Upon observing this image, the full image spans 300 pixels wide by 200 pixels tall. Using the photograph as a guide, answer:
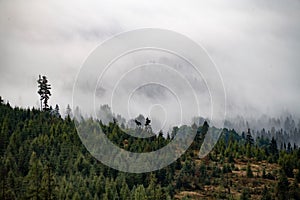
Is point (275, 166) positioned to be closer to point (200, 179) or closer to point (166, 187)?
point (200, 179)

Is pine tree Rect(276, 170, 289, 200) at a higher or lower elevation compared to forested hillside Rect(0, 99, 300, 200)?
lower

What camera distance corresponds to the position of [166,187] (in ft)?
559

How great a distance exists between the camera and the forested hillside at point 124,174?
150 m

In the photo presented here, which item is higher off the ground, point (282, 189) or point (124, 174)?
point (124, 174)

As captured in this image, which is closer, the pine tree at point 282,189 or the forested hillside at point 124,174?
the forested hillside at point 124,174

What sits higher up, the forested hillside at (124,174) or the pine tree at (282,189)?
the forested hillside at (124,174)

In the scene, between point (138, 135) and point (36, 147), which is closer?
point (36, 147)

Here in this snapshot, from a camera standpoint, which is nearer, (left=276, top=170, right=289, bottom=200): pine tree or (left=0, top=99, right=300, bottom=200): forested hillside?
(left=0, top=99, right=300, bottom=200): forested hillside

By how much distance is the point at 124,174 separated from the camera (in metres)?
167

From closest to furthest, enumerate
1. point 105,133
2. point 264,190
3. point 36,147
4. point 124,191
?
point 124,191
point 264,190
point 36,147
point 105,133

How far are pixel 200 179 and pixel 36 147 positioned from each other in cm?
4911

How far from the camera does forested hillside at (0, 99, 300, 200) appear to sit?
149875 millimetres

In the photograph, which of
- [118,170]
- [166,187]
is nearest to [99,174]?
[118,170]

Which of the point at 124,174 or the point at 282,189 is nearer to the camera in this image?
the point at 282,189
